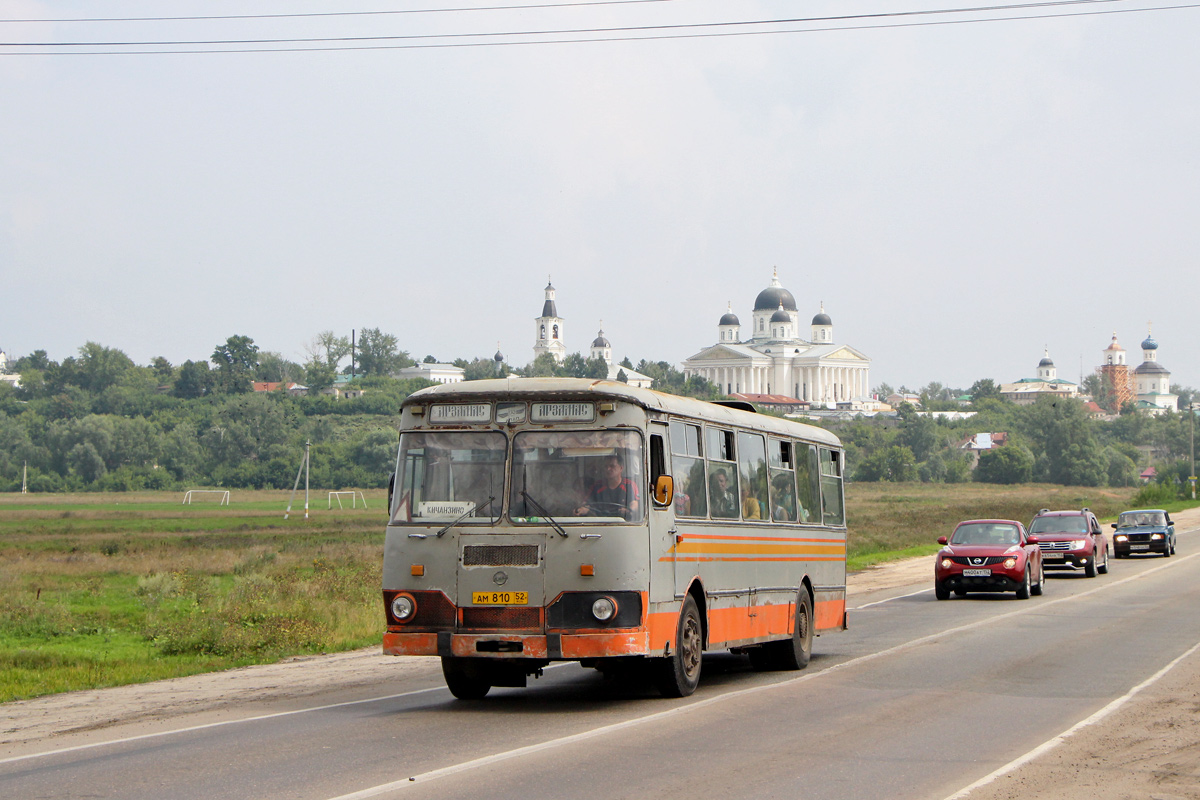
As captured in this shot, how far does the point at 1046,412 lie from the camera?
15725 cm

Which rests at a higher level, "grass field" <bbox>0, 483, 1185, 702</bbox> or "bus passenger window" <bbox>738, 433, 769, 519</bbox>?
"bus passenger window" <bbox>738, 433, 769, 519</bbox>

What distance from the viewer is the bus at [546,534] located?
10922mm

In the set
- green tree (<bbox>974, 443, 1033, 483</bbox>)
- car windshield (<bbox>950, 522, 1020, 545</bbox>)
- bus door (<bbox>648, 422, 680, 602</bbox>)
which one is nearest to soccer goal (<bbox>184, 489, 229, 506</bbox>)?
car windshield (<bbox>950, 522, 1020, 545</bbox>)

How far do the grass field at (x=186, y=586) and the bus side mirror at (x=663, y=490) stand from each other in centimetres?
729

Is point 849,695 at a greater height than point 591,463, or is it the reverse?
point 591,463

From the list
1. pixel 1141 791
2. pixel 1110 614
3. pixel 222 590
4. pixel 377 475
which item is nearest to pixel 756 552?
pixel 1141 791

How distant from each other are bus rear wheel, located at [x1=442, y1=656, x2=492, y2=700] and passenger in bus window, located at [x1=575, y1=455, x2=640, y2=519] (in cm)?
206

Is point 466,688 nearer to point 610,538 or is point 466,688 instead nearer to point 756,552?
point 610,538

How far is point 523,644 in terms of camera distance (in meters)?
10.9

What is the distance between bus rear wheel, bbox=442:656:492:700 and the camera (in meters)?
12.1

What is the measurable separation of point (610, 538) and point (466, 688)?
8.21ft

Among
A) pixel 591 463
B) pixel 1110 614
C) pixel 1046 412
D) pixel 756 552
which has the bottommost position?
pixel 1110 614

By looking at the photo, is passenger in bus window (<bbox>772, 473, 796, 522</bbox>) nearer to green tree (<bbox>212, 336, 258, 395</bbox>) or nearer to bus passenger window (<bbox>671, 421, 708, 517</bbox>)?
bus passenger window (<bbox>671, 421, 708, 517</bbox>)

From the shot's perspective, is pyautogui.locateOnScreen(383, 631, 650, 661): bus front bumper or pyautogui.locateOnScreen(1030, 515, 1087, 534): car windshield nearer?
pyautogui.locateOnScreen(383, 631, 650, 661): bus front bumper
